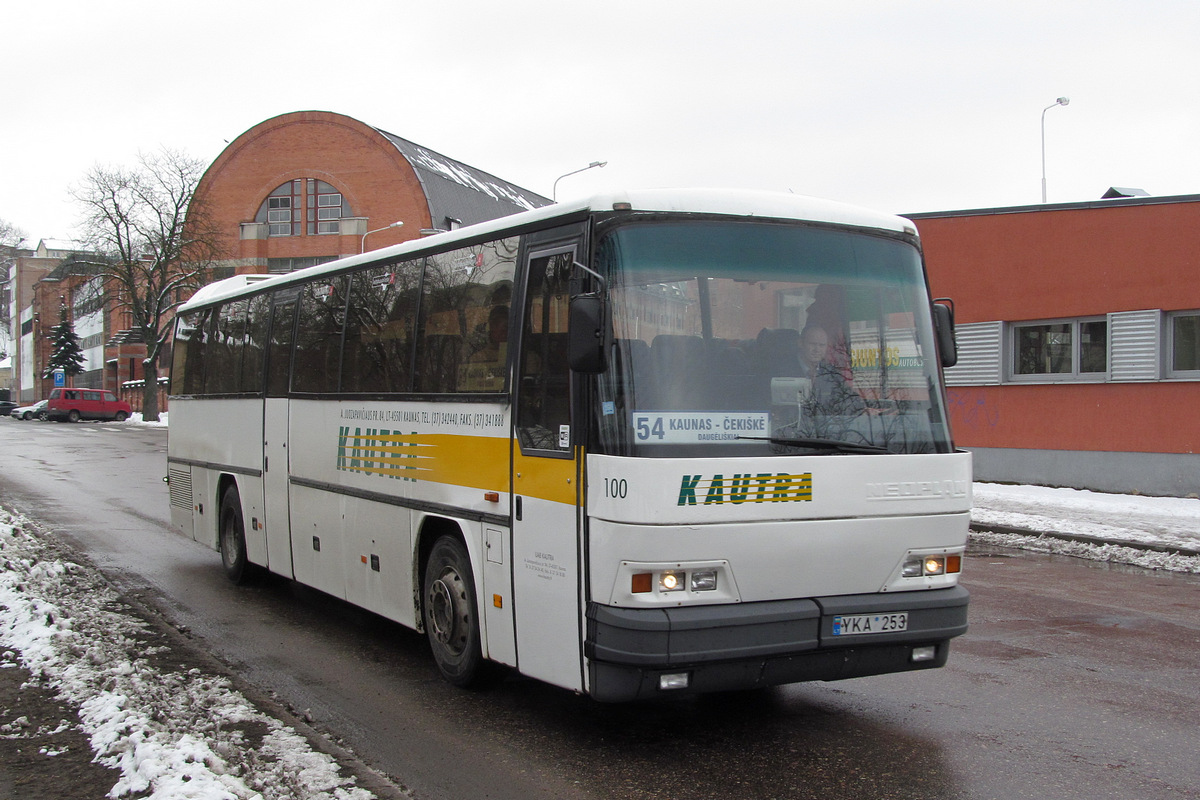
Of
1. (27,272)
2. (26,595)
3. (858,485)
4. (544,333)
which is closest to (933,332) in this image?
(858,485)

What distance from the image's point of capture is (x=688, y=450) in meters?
5.18

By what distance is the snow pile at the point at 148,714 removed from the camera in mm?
4750

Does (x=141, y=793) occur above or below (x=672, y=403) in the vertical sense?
below

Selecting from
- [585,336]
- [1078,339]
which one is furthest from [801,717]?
[1078,339]

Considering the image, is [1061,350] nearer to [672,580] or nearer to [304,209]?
[672,580]

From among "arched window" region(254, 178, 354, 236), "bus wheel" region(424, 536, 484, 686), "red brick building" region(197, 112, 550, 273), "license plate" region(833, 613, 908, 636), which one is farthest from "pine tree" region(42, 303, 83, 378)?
"license plate" region(833, 613, 908, 636)

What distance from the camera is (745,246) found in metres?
5.61

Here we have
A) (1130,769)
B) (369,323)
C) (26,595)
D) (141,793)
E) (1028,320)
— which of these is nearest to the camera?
(141,793)

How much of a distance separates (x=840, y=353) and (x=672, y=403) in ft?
3.30

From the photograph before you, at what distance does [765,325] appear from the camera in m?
5.52

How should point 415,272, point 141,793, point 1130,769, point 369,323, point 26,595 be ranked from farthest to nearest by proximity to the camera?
point 26,595 → point 369,323 → point 415,272 → point 1130,769 → point 141,793

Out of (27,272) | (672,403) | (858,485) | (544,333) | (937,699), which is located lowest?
(937,699)

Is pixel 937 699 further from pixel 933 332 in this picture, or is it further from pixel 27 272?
pixel 27 272

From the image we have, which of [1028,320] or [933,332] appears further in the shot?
[1028,320]
